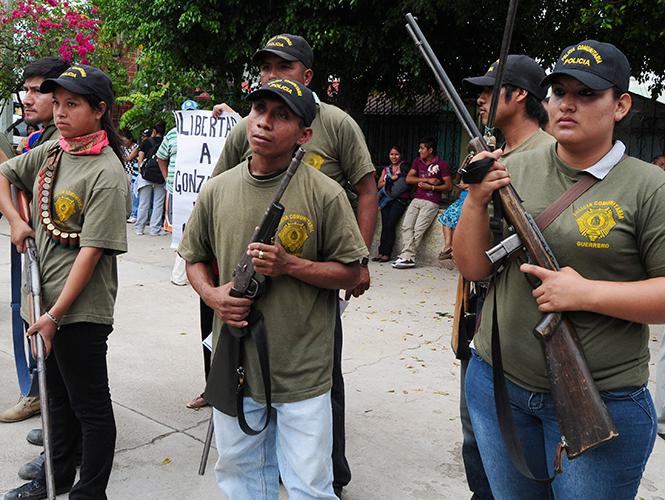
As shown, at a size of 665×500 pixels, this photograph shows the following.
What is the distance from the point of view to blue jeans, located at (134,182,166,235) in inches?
500

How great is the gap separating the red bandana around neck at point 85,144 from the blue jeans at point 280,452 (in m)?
1.35

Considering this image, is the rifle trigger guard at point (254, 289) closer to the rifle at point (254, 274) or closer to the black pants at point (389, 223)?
the rifle at point (254, 274)

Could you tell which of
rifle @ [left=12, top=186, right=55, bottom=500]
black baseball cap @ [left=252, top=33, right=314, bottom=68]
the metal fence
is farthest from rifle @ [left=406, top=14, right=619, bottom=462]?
the metal fence

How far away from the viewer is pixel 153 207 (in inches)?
505

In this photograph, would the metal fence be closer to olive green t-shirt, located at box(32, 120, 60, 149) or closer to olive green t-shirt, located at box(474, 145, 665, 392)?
olive green t-shirt, located at box(32, 120, 60, 149)

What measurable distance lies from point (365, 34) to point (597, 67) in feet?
26.5

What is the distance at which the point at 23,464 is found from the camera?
3.95 m

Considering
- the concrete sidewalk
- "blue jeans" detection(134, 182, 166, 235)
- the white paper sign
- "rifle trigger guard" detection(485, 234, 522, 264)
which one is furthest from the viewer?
"blue jeans" detection(134, 182, 166, 235)

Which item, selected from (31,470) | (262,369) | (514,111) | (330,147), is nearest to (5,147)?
(31,470)

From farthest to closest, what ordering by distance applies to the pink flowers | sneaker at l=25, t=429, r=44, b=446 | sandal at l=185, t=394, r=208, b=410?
the pink flowers, sandal at l=185, t=394, r=208, b=410, sneaker at l=25, t=429, r=44, b=446

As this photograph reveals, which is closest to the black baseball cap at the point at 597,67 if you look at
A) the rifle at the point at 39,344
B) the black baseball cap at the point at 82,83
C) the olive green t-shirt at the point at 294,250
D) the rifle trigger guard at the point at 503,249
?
the rifle trigger guard at the point at 503,249

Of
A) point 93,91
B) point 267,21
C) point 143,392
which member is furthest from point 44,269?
point 267,21

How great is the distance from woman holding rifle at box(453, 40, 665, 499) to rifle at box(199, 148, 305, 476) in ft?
1.97

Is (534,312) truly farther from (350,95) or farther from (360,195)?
(350,95)
